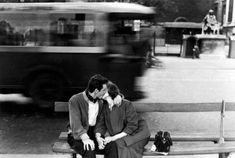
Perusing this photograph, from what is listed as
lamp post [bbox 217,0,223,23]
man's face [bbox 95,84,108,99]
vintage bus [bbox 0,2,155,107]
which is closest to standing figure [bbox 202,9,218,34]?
vintage bus [bbox 0,2,155,107]

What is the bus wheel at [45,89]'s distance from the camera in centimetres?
833

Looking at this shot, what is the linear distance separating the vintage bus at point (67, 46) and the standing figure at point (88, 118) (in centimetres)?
364

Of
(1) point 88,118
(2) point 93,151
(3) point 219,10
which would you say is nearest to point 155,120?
(1) point 88,118

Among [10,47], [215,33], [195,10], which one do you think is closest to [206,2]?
[195,10]

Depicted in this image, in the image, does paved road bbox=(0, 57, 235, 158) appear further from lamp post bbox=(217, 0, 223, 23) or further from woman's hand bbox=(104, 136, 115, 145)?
lamp post bbox=(217, 0, 223, 23)

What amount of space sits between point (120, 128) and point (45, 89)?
14.4 feet

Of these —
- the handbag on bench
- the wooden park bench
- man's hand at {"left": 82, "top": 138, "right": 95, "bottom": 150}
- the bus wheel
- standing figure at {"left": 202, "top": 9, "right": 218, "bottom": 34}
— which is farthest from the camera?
standing figure at {"left": 202, "top": 9, "right": 218, "bottom": 34}

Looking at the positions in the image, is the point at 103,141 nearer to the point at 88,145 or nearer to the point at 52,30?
the point at 88,145

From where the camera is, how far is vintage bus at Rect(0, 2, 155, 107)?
7.99 metres

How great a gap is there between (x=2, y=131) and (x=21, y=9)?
108 inches

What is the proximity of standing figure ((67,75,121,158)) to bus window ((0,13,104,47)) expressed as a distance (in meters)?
3.73

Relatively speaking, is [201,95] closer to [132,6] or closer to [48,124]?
[132,6]

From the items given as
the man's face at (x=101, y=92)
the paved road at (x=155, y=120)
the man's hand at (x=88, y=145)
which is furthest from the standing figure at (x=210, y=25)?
the man's hand at (x=88, y=145)

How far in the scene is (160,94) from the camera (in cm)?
1071
